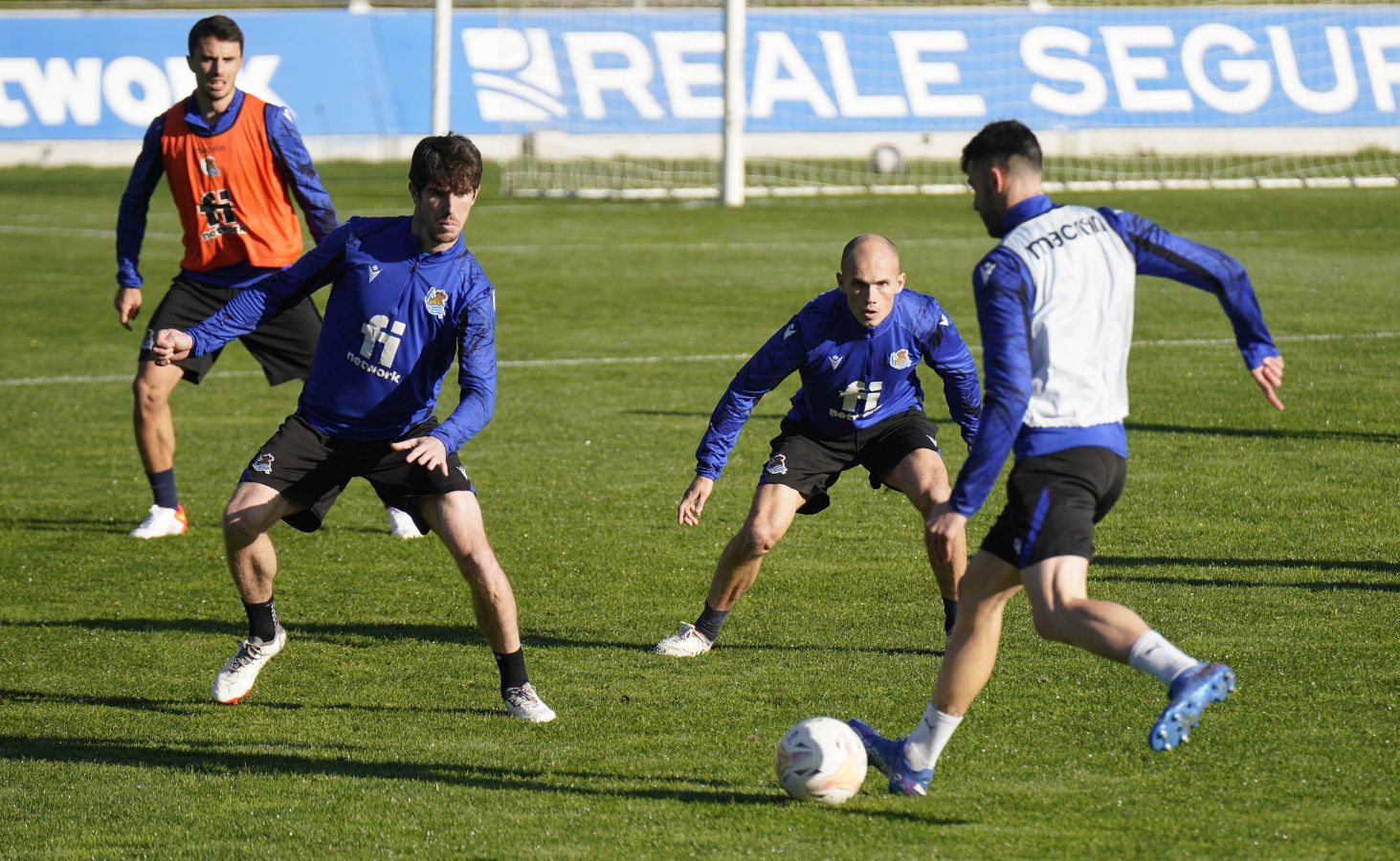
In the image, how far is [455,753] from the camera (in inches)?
245

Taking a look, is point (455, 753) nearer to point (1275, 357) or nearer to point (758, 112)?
point (1275, 357)

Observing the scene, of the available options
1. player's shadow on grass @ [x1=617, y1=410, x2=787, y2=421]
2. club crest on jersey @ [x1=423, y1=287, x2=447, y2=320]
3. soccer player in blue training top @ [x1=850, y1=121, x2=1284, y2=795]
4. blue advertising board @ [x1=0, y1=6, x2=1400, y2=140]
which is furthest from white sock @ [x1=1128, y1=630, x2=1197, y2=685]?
blue advertising board @ [x1=0, y1=6, x2=1400, y2=140]

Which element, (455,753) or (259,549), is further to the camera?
(259,549)

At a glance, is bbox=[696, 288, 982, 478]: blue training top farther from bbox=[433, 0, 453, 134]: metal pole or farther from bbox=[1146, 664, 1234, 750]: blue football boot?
bbox=[433, 0, 453, 134]: metal pole

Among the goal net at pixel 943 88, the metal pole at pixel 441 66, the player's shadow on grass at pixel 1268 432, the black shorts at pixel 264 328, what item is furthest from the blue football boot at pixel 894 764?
the goal net at pixel 943 88

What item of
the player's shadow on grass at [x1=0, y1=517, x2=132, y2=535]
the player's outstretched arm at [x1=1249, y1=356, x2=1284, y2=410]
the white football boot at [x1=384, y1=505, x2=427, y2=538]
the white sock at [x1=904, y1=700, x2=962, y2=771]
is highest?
the player's outstretched arm at [x1=1249, y1=356, x2=1284, y2=410]

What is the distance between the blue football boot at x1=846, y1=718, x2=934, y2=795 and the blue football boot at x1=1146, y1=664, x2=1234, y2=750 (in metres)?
1.03

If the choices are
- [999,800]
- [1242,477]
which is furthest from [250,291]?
[1242,477]

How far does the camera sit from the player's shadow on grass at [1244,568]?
320 inches

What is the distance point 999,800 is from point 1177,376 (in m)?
9.02

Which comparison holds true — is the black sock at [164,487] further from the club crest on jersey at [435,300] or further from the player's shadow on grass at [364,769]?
the club crest on jersey at [435,300]

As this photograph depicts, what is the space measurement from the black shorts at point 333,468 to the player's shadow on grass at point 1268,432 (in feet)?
21.8

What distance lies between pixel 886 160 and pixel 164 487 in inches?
979

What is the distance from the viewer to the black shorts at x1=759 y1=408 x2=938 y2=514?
24.0 feet
